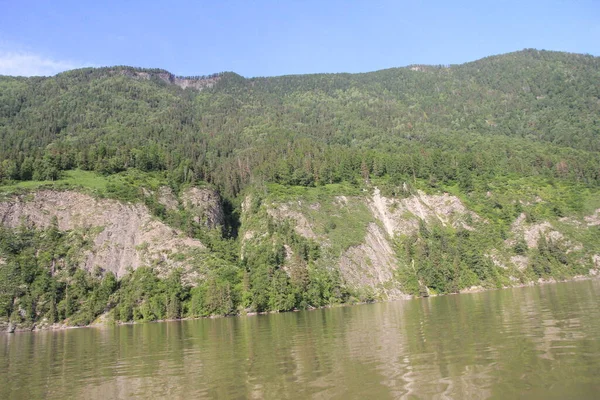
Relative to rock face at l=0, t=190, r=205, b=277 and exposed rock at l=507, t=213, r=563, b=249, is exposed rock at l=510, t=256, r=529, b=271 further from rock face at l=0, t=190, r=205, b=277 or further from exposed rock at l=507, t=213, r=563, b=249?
rock face at l=0, t=190, r=205, b=277

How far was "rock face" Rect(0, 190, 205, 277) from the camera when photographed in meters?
99.9

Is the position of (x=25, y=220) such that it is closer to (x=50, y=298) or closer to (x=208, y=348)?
(x=50, y=298)

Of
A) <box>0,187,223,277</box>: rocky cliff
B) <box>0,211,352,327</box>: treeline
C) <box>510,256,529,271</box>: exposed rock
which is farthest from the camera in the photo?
<box>510,256,529,271</box>: exposed rock

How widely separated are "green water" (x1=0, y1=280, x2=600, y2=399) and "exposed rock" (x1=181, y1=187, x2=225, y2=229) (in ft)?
270

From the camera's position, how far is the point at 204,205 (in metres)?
130

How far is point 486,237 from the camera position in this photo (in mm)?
119188

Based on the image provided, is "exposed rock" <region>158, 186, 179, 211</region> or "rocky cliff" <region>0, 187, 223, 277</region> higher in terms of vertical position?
"exposed rock" <region>158, 186, 179, 211</region>

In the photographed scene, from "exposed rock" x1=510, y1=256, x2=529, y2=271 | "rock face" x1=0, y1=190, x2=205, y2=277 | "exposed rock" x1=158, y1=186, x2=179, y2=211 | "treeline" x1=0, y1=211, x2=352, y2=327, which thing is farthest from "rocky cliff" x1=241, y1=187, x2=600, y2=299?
"exposed rock" x1=158, y1=186, x2=179, y2=211

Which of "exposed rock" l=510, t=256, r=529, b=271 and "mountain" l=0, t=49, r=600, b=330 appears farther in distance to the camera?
"exposed rock" l=510, t=256, r=529, b=271

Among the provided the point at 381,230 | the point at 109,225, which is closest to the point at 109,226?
the point at 109,225

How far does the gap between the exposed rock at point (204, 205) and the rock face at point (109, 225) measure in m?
15.7

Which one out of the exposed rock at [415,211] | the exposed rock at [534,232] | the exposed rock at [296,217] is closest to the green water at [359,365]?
the exposed rock at [296,217]

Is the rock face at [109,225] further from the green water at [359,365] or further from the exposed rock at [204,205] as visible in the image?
the green water at [359,365]

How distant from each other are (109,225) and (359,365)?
320ft
